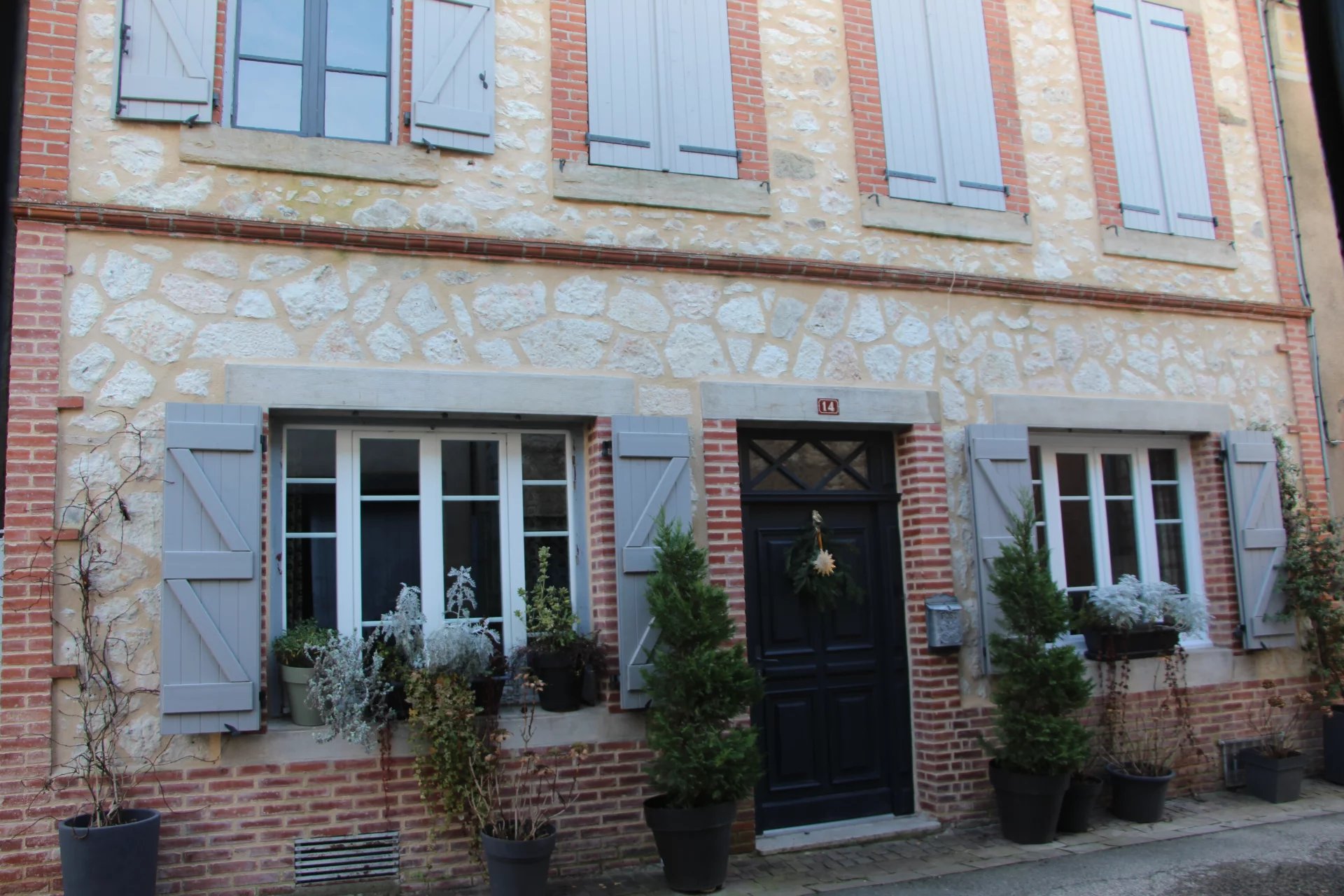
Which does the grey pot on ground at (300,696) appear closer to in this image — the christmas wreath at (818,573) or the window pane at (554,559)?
the window pane at (554,559)

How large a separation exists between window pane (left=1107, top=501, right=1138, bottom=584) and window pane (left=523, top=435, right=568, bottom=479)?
13.1 ft

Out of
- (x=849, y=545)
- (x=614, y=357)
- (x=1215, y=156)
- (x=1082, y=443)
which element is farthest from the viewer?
(x=1215, y=156)

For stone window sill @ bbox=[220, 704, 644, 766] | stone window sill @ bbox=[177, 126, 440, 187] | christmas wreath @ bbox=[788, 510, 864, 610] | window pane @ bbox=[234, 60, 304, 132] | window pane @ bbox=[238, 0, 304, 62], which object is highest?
window pane @ bbox=[238, 0, 304, 62]

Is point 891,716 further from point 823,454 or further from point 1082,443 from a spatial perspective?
point 1082,443

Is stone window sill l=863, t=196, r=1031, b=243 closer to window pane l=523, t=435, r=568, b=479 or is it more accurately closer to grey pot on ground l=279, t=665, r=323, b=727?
window pane l=523, t=435, r=568, b=479

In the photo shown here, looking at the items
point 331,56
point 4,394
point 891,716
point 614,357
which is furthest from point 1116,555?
point 4,394

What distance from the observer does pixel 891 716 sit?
20.7 ft

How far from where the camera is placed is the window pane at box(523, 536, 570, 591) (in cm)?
566

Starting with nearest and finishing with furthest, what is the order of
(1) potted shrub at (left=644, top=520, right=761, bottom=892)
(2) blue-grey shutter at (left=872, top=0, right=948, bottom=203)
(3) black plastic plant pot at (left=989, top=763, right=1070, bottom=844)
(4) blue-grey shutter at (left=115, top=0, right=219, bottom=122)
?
1. (1) potted shrub at (left=644, top=520, right=761, bottom=892)
2. (4) blue-grey shutter at (left=115, top=0, right=219, bottom=122)
3. (3) black plastic plant pot at (left=989, top=763, right=1070, bottom=844)
4. (2) blue-grey shutter at (left=872, top=0, right=948, bottom=203)

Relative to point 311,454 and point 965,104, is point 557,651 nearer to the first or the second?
point 311,454

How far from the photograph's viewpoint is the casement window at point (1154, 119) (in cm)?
741

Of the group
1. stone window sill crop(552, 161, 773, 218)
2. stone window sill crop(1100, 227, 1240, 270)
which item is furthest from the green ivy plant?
stone window sill crop(552, 161, 773, 218)

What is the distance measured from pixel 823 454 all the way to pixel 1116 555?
245 cm

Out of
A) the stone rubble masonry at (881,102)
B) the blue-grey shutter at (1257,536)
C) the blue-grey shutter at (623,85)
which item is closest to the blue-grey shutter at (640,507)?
the blue-grey shutter at (623,85)
